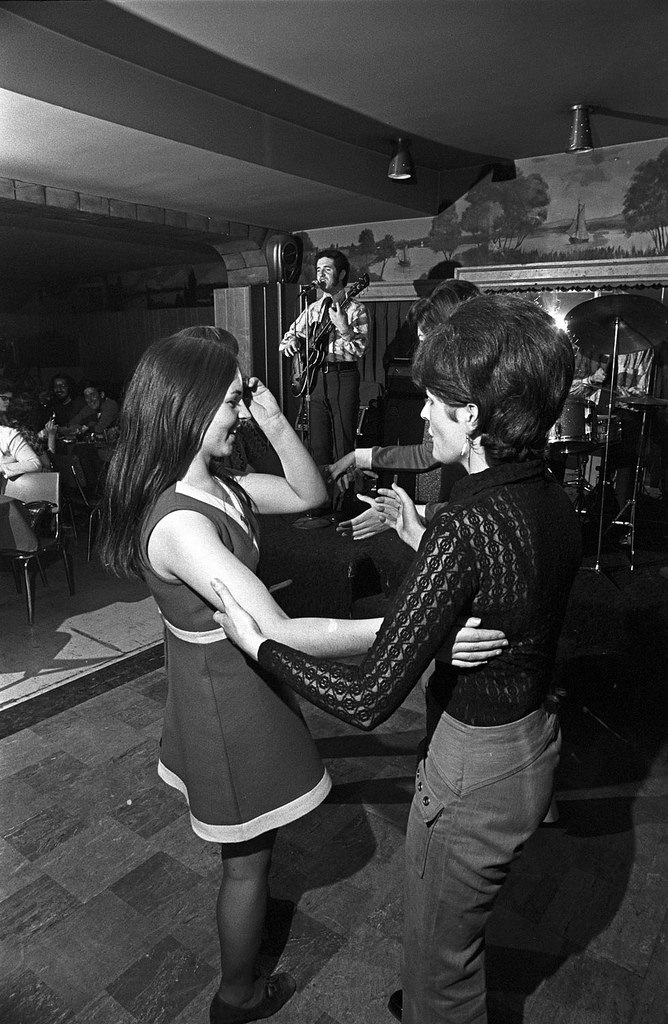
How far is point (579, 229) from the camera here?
5691 millimetres

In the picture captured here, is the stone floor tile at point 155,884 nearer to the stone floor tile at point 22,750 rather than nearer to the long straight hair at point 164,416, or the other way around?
the stone floor tile at point 22,750

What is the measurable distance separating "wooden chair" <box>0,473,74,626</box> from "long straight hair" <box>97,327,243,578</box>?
130 inches

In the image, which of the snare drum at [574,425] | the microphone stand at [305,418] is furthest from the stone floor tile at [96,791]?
the snare drum at [574,425]

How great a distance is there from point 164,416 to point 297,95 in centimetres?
375

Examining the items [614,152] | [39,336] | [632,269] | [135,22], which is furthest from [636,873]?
[39,336]

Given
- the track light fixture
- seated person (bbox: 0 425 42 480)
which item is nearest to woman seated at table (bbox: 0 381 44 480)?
seated person (bbox: 0 425 42 480)

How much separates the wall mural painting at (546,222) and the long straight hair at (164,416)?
204 inches

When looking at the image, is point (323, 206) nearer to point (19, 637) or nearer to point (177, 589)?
point (19, 637)

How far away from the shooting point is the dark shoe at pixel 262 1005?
4.98ft

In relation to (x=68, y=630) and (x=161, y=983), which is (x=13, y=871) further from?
(x=68, y=630)

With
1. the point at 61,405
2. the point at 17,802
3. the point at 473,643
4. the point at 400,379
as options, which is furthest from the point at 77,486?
the point at 473,643

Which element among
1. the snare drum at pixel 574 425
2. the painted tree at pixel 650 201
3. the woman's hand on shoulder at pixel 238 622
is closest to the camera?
the woman's hand on shoulder at pixel 238 622

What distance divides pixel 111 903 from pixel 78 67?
3.76 metres

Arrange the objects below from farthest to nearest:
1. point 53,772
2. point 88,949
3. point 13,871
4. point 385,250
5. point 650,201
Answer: point 385,250, point 650,201, point 53,772, point 13,871, point 88,949
